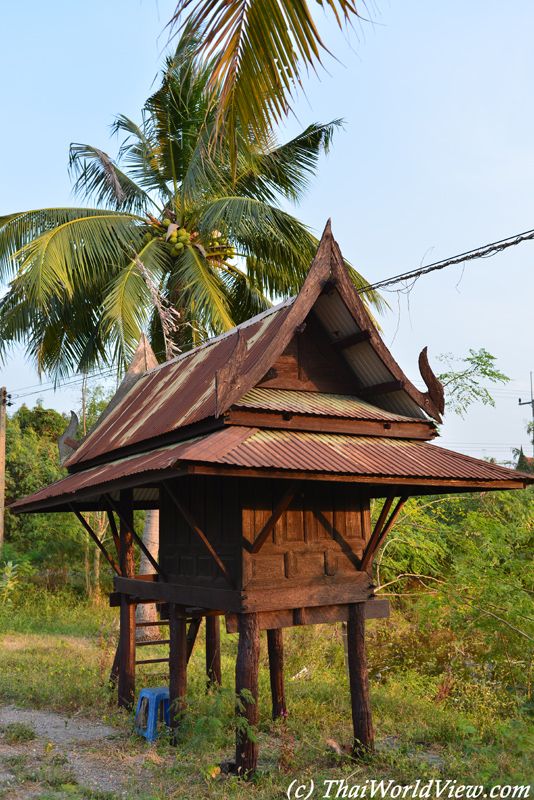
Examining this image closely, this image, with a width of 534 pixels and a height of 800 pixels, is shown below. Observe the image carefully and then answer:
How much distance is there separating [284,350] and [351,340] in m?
0.81

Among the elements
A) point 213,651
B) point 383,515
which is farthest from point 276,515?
point 213,651

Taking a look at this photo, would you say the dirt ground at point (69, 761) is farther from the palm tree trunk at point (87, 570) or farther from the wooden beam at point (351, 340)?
the palm tree trunk at point (87, 570)

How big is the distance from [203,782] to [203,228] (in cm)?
1100

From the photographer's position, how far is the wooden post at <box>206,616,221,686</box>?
10242 millimetres

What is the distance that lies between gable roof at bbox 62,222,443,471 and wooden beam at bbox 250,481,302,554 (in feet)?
3.29

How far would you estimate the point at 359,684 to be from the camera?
7.19m

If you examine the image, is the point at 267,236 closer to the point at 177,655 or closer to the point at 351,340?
the point at 351,340

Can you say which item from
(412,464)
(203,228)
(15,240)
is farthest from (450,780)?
(15,240)

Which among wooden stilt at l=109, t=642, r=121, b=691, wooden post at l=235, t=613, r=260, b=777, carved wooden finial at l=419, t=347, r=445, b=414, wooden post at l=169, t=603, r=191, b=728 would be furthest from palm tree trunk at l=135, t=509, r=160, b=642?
wooden post at l=235, t=613, r=260, b=777

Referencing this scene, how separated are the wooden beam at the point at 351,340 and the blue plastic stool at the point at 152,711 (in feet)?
15.4

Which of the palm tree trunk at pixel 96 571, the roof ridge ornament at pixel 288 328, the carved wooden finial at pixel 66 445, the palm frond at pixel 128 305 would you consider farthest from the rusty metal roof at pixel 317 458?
the palm tree trunk at pixel 96 571

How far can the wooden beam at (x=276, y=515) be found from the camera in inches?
250

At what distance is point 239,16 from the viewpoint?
4258 millimetres

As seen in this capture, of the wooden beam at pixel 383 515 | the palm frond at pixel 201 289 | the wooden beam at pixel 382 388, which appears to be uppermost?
the palm frond at pixel 201 289
